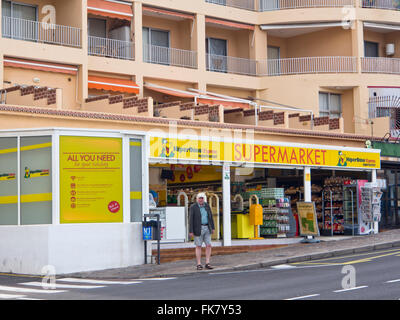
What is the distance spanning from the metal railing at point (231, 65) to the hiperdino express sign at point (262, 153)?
10.2 metres

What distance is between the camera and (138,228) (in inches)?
814

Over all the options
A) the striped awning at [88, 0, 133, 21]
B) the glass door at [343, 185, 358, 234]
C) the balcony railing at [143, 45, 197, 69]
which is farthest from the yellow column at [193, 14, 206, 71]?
the glass door at [343, 185, 358, 234]

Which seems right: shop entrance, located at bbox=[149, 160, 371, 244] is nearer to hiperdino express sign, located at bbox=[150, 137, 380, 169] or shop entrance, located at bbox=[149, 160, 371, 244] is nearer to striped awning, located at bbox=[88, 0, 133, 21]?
hiperdino express sign, located at bbox=[150, 137, 380, 169]

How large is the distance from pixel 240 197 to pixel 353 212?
5168mm

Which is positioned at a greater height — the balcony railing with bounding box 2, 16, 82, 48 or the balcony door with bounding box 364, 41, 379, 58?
the balcony door with bounding box 364, 41, 379, 58

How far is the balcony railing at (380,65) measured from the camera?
39.3 metres

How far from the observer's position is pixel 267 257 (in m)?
21.5

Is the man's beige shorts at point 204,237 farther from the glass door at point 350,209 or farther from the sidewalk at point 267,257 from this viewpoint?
the glass door at point 350,209

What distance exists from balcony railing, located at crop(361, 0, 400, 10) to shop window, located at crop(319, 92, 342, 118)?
5.28 m

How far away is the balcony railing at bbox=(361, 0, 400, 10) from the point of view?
40.5m

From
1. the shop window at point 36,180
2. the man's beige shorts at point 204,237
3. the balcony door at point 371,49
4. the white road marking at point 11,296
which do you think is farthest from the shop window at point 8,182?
the balcony door at point 371,49

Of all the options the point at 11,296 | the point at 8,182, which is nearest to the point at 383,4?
the point at 8,182

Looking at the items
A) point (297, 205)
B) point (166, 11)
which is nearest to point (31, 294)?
point (297, 205)
